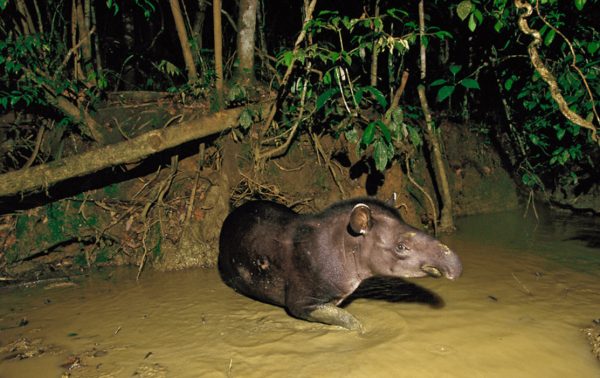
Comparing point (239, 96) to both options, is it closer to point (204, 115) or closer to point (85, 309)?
point (204, 115)

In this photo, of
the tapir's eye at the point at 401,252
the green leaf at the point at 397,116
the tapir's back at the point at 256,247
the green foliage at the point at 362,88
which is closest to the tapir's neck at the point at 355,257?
the tapir's eye at the point at 401,252

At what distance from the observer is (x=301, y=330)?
332 cm

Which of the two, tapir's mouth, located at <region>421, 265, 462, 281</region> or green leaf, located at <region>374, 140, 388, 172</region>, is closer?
tapir's mouth, located at <region>421, 265, 462, 281</region>

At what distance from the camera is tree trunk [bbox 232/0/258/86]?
5.83 m

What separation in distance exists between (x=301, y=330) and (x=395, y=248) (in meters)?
1.19

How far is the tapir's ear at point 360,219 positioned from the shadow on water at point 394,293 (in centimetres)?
104

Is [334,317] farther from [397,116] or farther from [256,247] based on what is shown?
[397,116]

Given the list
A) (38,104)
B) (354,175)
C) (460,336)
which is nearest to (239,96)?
(354,175)

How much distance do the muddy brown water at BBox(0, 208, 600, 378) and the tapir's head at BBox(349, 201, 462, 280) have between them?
591 mm

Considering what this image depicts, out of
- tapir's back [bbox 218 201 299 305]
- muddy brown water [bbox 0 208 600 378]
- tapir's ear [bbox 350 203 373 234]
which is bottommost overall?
muddy brown water [bbox 0 208 600 378]

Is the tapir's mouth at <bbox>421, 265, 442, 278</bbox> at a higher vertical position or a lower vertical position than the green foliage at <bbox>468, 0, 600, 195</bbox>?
lower

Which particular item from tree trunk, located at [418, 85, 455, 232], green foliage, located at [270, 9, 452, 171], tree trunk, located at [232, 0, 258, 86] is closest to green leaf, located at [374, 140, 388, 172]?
Answer: green foliage, located at [270, 9, 452, 171]

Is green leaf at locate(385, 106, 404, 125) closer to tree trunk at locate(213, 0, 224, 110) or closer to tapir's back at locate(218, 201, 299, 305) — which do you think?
tapir's back at locate(218, 201, 299, 305)

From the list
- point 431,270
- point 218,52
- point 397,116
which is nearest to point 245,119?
point 218,52
